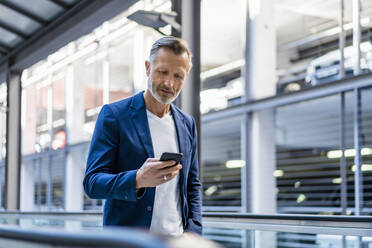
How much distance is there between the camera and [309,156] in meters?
10.9

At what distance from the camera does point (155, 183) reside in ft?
8.23

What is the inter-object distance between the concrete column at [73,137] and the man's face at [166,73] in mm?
15897

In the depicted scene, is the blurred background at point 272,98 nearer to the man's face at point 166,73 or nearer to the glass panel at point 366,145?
the glass panel at point 366,145

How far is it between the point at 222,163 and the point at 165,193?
1044 cm

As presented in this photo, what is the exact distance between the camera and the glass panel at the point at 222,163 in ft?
40.5

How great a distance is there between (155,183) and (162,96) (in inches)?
17.4

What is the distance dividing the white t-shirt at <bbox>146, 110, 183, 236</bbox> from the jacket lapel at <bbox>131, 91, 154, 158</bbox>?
0.18 feet

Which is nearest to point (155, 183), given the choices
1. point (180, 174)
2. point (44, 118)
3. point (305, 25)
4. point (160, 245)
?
point (180, 174)

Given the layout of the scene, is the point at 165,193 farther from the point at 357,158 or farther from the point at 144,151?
the point at 357,158

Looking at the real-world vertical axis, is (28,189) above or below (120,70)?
below

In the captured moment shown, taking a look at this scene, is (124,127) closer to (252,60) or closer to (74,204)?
(252,60)

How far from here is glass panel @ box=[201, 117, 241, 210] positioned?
12.4 meters

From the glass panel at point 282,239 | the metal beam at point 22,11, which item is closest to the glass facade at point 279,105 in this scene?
the metal beam at point 22,11

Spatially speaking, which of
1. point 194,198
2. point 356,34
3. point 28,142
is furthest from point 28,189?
point 194,198
